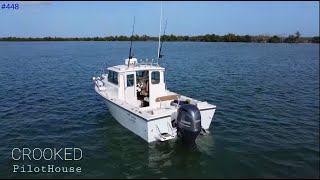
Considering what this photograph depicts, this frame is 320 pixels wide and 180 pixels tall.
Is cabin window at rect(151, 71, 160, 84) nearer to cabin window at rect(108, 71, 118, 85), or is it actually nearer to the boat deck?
the boat deck

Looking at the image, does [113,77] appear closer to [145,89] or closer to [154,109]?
[145,89]

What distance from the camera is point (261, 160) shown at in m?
11.2

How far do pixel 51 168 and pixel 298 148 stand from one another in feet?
29.0

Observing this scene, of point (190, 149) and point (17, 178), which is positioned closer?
point (17, 178)

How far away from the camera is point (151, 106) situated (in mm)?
15477

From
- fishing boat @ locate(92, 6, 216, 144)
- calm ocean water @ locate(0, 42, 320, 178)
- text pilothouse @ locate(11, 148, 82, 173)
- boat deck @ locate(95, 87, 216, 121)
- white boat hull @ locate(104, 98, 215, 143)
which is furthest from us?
boat deck @ locate(95, 87, 216, 121)

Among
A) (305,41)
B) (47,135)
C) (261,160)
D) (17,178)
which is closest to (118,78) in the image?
(47,135)

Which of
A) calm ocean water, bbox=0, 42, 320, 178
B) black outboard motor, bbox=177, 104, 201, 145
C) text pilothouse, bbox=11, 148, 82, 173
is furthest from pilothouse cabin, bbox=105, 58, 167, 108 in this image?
text pilothouse, bbox=11, 148, 82, 173

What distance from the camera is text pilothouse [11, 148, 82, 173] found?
11.3m

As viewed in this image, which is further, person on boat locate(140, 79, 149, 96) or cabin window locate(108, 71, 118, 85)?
cabin window locate(108, 71, 118, 85)

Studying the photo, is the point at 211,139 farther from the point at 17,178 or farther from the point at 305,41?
the point at 305,41

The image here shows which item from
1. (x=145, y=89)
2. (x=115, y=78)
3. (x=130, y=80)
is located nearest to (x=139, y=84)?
(x=145, y=89)

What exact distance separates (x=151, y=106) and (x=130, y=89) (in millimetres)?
1302

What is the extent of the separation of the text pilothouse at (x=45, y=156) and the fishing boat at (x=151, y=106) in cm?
270
